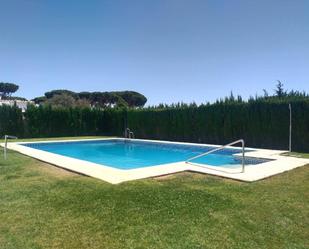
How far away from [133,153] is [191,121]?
4.81m

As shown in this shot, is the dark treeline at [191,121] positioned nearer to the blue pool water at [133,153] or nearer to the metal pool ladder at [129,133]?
the metal pool ladder at [129,133]

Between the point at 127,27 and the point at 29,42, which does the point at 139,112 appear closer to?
the point at 127,27

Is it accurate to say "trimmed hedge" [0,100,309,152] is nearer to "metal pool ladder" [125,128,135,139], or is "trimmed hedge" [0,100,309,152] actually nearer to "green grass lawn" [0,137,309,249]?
"metal pool ladder" [125,128,135,139]

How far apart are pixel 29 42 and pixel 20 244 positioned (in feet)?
48.4

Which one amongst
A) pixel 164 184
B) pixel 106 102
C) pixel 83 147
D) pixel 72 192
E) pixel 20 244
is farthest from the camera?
pixel 106 102

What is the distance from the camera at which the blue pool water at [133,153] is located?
12891 millimetres

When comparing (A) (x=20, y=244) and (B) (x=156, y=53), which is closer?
(A) (x=20, y=244)

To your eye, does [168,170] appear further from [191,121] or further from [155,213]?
[191,121]

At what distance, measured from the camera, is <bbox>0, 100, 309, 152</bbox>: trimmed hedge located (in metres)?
15.0

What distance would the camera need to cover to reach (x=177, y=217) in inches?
181

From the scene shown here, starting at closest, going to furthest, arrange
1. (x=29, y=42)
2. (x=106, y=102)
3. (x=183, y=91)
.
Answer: (x=29, y=42)
(x=183, y=91)
(x=106, y=102)

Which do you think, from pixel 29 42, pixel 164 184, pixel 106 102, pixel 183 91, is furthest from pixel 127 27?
pixel 106 102

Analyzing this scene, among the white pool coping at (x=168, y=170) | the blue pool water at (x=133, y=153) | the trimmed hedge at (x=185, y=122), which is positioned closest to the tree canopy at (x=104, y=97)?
the trimmed hedge at (x=185, y=122)

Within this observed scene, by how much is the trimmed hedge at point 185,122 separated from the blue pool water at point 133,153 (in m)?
2.48
